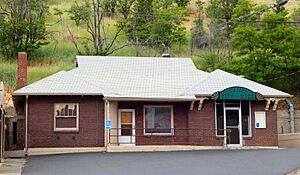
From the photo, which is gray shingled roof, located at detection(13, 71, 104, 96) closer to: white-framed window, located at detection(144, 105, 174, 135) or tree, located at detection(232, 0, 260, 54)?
white-framed window, located at detection(144, 105, 174, 135)

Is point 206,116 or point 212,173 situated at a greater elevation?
point 206,116

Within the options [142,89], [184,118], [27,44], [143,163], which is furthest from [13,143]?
[27,44]

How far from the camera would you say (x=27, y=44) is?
4719 cm

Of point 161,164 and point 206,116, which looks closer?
point 161,164

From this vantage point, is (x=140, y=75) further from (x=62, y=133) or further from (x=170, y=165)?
(x=170, y=165)

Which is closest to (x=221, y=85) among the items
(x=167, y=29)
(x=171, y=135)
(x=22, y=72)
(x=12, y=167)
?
(x=171, y=135)

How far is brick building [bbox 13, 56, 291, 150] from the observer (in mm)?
26375

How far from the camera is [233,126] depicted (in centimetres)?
2805

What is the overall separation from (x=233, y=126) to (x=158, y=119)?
166 inches

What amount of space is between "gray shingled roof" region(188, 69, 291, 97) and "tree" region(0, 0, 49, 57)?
23.0m

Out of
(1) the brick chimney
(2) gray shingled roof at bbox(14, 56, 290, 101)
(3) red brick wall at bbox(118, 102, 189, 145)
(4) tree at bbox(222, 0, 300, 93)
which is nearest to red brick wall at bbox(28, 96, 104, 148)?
(2) gray shingled roof at bbox(14, 56, 290, 101)

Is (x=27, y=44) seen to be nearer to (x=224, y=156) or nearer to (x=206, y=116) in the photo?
(x=206, y=116)

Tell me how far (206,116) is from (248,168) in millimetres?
10068

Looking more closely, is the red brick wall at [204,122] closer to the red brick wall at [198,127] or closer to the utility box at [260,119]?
the red brick wall at [198,127]
